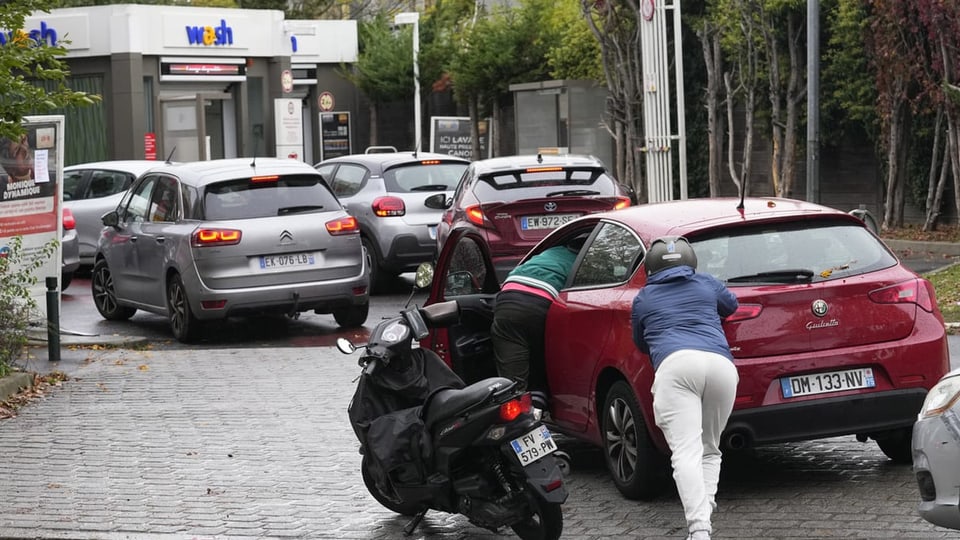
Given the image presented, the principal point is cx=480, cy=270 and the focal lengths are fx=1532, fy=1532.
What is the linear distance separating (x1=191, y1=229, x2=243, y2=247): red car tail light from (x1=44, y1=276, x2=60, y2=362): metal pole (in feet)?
4.80

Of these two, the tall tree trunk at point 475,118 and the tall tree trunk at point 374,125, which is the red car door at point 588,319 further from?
the tall tree trunk at point 374,125

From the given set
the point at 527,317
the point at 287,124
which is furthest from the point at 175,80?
the point at 527,317

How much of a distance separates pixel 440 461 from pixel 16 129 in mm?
6049

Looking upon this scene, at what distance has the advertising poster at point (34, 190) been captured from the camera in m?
14.7

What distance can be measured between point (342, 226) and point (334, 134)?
1149 inches

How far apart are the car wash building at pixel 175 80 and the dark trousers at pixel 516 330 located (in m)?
31.0

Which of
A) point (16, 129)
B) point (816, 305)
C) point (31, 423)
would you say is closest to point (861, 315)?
point (816, 305)

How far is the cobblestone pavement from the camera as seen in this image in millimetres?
7547

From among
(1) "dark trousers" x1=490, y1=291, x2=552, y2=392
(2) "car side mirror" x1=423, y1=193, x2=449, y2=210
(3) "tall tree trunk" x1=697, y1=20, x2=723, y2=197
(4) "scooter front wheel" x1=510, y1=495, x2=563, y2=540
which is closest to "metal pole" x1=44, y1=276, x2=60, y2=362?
(2) "car side mirror" x1=423, y1=193, x2=449, y2=210

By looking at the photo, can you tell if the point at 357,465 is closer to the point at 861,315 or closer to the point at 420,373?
the point at 420,373

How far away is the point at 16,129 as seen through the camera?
11773 mm

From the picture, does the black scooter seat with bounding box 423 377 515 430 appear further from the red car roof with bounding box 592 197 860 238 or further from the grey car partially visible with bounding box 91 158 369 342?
the grey car partially visible with bounding box 91 158 369 342

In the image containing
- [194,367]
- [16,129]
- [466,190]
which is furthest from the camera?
[466,190]

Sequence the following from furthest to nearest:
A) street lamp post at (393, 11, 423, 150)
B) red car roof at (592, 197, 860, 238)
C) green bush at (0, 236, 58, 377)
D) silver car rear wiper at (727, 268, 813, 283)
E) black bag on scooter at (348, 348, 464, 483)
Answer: street lamp post at (393, 11, 423, 150) → green bush at (0, 236, 58, 377) → red car roof at (592, 197, 860, 238) → silver car rear wiper at (727, 268, 813, 283) → black bag on scooter at (348, 348, 464, 483)
